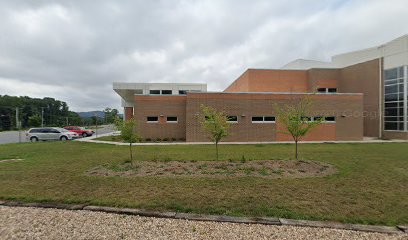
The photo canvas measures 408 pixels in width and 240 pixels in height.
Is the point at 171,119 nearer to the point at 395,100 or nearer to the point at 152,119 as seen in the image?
the point at 152,119

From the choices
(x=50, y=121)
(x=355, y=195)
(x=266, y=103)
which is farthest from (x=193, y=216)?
(x=50, y=121)

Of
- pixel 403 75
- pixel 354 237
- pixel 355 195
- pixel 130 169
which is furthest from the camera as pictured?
pixel 403 75

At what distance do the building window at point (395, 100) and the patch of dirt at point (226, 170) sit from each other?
21.5 m

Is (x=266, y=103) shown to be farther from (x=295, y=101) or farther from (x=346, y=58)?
(x=346, y=58)

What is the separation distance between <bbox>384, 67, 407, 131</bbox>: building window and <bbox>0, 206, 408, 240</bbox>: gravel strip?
26280mm

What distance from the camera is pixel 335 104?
2133 centimetres

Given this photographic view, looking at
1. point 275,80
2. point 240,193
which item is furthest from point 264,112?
point 240,193

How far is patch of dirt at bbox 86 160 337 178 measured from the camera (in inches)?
287

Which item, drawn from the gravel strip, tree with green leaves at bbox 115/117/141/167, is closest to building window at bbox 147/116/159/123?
tree with green leaves at bbox 115/117/141/167

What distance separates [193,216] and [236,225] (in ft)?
2.85

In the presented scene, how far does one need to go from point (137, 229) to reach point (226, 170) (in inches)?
183

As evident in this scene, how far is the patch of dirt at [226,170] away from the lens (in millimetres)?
7297

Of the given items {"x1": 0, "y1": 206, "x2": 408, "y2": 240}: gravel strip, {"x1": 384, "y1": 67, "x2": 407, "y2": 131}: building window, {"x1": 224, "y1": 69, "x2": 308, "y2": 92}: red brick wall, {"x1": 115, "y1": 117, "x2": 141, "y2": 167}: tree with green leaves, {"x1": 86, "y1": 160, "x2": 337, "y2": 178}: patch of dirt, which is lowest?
{"x1": 86, "y1": 160, "x2": 337, "y2": 178}: patch of dirt

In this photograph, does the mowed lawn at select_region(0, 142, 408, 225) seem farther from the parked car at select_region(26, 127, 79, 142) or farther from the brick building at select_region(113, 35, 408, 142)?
the parked car at select_region(26, 127, 79, 142)
